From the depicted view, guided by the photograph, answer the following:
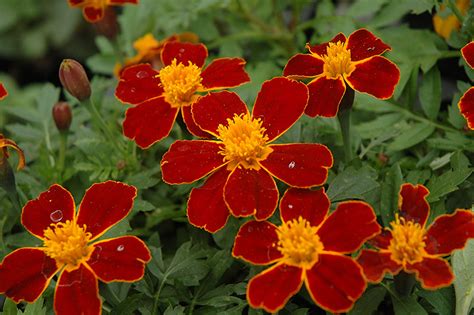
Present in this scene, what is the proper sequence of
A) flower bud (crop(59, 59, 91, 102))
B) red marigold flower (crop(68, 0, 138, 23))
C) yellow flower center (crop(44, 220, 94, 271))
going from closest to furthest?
yellow flower center (crop(44, 220, 94, 271)), flower bud (crop(59, 59, 91, 102)), red marigold flower (crop(68, 0, 138, 23))

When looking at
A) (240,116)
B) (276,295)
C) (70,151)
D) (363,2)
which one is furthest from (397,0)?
(276,295)

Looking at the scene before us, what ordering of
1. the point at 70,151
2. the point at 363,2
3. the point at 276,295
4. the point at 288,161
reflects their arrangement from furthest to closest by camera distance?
the point at 363,2 → the point at 70,151 → the point at 288,161 → the point at 276,295

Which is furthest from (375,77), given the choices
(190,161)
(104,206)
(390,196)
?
(104,206)

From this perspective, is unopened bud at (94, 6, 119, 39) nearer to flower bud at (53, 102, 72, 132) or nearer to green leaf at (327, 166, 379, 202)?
flower bud at (53, 102, 72, 132)

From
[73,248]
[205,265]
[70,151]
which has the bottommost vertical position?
[70,151]

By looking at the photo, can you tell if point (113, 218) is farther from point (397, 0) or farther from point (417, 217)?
point (397, 0)

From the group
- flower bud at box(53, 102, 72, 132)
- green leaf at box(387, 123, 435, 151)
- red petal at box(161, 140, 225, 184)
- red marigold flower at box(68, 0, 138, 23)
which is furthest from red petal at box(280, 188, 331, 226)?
red marigold flower at box(68, 0, 138, 23)

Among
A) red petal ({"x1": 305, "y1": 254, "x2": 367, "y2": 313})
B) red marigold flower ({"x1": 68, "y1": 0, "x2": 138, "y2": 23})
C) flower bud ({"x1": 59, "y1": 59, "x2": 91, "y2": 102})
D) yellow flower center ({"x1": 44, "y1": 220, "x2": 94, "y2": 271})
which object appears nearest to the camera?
red petal ({"x1": 305, "y1": 254, "x2": 367, "y2": 313})

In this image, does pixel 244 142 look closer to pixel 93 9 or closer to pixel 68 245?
pixel 68 245
